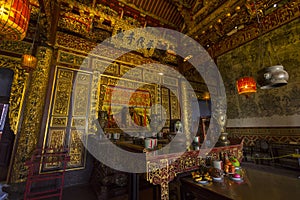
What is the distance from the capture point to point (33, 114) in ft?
8.23

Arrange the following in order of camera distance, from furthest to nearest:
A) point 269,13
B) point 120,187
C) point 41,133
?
point 269,13 < point 41,133 < point 120,187

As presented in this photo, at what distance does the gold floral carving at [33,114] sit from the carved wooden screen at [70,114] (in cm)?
22

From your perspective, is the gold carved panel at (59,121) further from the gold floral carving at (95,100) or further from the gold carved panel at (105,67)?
the gold carved panel at (105,67)

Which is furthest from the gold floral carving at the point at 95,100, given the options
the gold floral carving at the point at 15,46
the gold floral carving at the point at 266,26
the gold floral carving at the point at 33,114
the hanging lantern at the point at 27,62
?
the gold floral carving at the point at 266,26

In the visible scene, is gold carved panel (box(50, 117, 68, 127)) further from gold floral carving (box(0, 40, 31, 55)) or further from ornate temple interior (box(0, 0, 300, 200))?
gold floral carving (box(0, 40, 31, 55))

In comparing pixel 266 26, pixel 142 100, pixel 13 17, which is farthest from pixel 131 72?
pixel 266 26

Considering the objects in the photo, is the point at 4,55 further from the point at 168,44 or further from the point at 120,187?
the point at 168,44

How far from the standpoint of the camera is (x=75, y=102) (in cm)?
310

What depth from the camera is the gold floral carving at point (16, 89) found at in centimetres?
257

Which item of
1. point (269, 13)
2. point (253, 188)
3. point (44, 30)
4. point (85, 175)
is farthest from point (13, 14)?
point (269, 13)

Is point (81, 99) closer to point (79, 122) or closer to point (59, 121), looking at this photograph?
point (79, 122)

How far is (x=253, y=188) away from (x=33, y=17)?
513 centimetres

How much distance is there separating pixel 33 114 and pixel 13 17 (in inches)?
79.2

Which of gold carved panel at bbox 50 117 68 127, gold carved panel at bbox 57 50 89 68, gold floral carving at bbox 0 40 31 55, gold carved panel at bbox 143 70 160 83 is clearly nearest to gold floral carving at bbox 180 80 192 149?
gold carved panel at bbox 143 70 160 83
